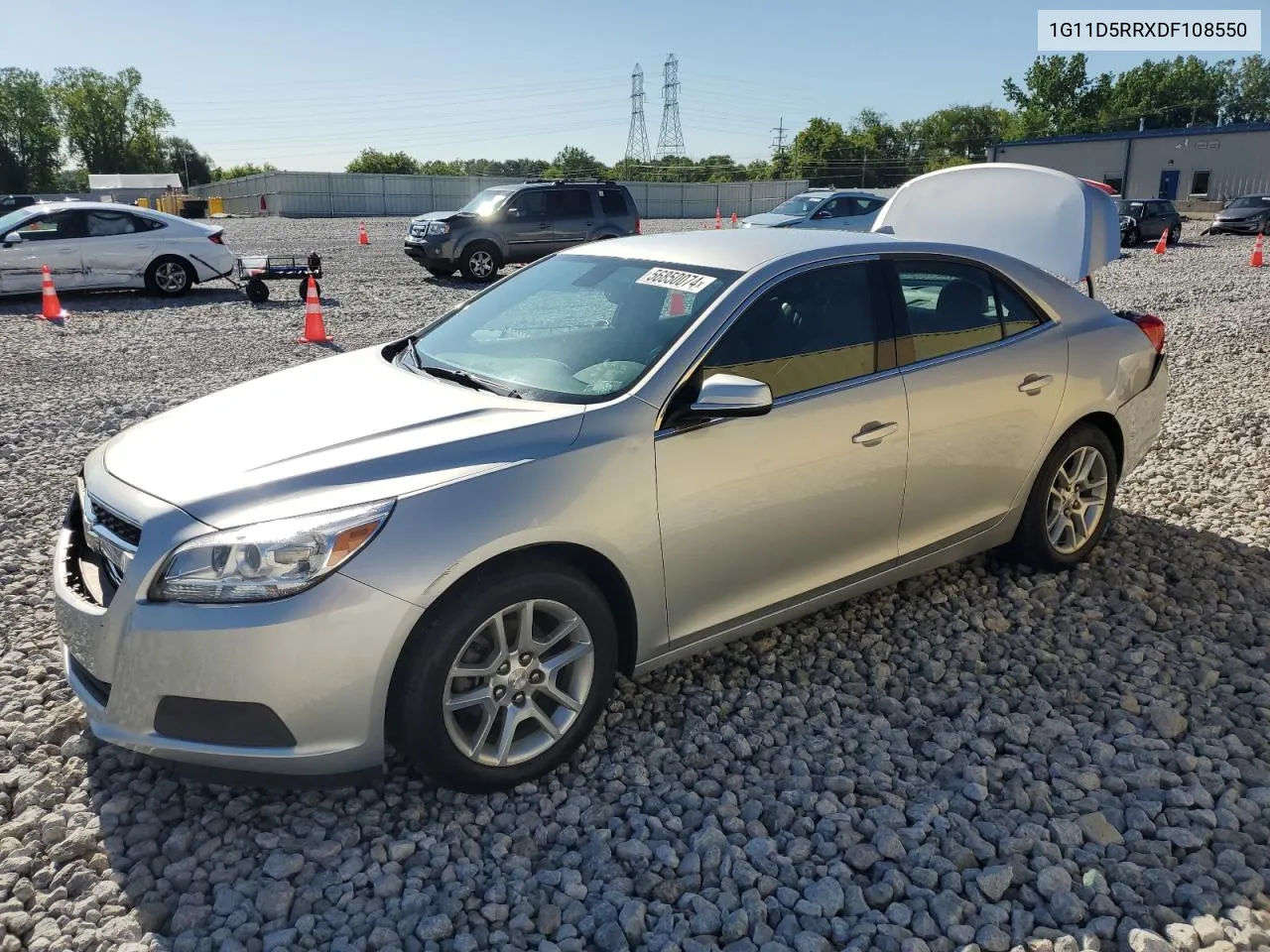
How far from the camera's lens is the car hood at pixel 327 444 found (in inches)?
111

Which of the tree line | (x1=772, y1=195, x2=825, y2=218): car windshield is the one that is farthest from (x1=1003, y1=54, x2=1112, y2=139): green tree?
(x1=772, y1=195, x2=825, y2=218): car windshield

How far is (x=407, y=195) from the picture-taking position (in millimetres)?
50688

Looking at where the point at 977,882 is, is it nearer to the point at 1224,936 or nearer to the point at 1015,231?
the point at 1224,936

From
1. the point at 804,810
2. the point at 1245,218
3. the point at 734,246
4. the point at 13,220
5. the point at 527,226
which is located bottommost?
the point at 804,810

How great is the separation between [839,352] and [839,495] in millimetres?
566

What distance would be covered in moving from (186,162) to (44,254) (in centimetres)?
12045

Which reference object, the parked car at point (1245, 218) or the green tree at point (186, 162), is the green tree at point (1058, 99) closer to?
the parked car at point (1245, 218)

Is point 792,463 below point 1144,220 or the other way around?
below

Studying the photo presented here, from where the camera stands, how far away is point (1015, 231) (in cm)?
593

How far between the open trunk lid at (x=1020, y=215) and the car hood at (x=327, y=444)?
124 inches

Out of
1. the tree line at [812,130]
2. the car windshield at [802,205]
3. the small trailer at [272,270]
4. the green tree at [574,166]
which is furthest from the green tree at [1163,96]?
Answer: the small trailer at [272,270]

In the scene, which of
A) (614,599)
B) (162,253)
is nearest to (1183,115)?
(162,253)

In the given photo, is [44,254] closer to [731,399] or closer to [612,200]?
[612,200]

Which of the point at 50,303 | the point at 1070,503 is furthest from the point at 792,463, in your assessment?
the point at 50,303
